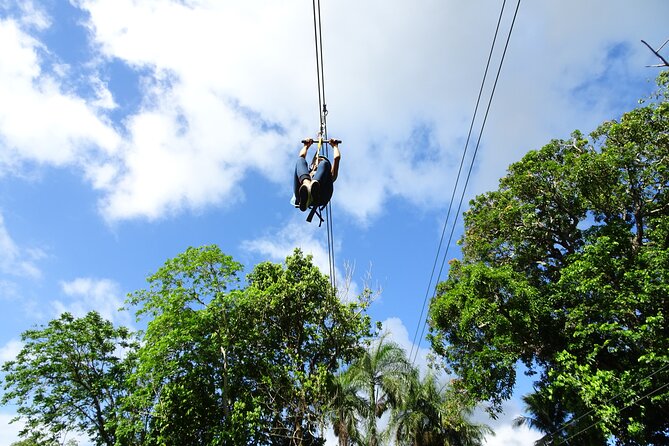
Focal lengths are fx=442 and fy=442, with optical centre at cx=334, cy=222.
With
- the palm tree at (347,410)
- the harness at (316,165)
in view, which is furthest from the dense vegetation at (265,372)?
the harness at (316,165)

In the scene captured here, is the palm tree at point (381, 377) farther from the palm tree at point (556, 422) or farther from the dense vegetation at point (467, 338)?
the palm tree at point (556, 422)

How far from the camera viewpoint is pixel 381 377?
18.1 metres

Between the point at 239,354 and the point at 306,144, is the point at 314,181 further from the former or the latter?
the point at 239,354

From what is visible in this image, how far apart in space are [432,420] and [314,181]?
1436 centimetres

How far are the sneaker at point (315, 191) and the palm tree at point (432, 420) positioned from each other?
42.4ft

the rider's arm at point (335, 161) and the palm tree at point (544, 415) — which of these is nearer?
the rider's arm at point (335, 161)

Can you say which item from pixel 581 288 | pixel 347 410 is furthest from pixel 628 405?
pixel 347 410

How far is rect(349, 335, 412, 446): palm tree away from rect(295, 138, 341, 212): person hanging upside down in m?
12.0

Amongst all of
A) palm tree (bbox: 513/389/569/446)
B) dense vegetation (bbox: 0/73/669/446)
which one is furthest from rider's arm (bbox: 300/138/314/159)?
palm tree (bbox: 513/389/569/446)

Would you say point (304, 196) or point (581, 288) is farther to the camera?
point (581, 288)

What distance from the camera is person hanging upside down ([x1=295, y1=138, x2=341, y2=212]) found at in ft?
24.8

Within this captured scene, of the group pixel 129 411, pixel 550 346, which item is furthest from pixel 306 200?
pixel 129 411

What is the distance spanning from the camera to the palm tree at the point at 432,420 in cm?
1745

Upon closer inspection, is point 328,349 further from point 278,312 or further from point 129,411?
point 129,411
